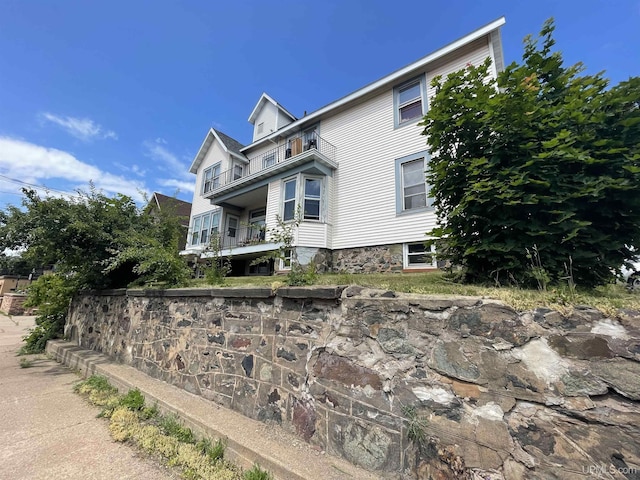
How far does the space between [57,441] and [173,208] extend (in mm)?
6374

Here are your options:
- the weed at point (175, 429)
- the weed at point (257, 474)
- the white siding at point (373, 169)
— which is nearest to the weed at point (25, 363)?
the weed at point (175, 429)

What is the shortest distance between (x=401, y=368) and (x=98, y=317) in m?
8.34

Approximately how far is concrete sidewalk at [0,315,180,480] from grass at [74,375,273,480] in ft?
0.36

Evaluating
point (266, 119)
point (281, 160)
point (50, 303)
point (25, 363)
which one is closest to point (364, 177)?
point (281, 160)

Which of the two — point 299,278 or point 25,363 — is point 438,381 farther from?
point 25,363

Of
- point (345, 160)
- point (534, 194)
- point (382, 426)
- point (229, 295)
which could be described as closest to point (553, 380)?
point (382, 426)

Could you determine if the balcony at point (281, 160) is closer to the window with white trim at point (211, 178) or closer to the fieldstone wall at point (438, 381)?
the window with white trim at point (211, 178)

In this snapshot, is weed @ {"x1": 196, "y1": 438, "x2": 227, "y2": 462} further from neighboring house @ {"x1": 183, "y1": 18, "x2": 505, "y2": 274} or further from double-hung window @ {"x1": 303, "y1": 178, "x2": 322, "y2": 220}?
double-hung window @ {"x1": 303, "y1": 178, "x2": 322, "y2": 220}

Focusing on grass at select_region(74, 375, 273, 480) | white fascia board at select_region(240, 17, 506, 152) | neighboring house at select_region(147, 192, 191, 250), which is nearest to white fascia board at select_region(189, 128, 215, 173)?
neighboring house at select_region(147, 192, 191, 250)

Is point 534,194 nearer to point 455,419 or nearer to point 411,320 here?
point 411,320

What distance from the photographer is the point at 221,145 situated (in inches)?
652

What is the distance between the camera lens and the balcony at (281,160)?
36.0 feet

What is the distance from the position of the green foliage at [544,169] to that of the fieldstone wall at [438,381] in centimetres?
78

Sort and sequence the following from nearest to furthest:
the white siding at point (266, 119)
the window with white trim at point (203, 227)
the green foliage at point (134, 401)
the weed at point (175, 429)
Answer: the weed at point (175, 429)
the green foliage at point (134, 401)
the window with white trim at point (203, 227)
the white siding at point (266, 119)
